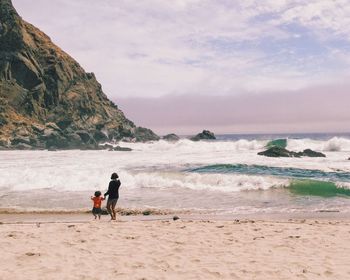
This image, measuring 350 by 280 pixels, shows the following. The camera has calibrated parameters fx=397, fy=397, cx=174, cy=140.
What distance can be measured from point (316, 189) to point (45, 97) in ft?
254

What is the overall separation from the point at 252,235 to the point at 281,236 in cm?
77

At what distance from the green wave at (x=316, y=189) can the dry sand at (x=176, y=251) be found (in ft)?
31.0

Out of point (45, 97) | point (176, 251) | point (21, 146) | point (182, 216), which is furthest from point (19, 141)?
point (176, 251)

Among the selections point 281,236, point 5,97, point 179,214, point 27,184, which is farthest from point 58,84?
point 281,236

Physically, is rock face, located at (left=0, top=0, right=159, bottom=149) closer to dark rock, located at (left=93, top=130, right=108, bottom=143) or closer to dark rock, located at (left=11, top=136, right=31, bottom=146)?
dark rock, located at (left=93, top=130, right=108, bottom=143)

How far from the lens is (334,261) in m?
8.43

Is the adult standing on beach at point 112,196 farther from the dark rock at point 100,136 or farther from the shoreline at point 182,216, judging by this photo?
the dark rock at point 100,136

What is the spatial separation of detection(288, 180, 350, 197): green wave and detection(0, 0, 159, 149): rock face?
1995 inches

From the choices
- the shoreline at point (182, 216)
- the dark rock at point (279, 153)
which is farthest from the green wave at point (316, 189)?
the dark rock at point (279, 153)

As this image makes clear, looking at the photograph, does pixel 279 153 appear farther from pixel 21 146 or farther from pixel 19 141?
pixel 19 141

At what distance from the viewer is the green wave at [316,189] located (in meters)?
21.6

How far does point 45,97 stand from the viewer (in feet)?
294

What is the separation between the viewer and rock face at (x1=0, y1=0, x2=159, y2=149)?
245 feet

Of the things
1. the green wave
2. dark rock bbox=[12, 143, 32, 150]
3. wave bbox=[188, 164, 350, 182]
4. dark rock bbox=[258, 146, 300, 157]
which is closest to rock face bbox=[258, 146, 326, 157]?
dark rock bbox=[258, 146, 300, 157]
